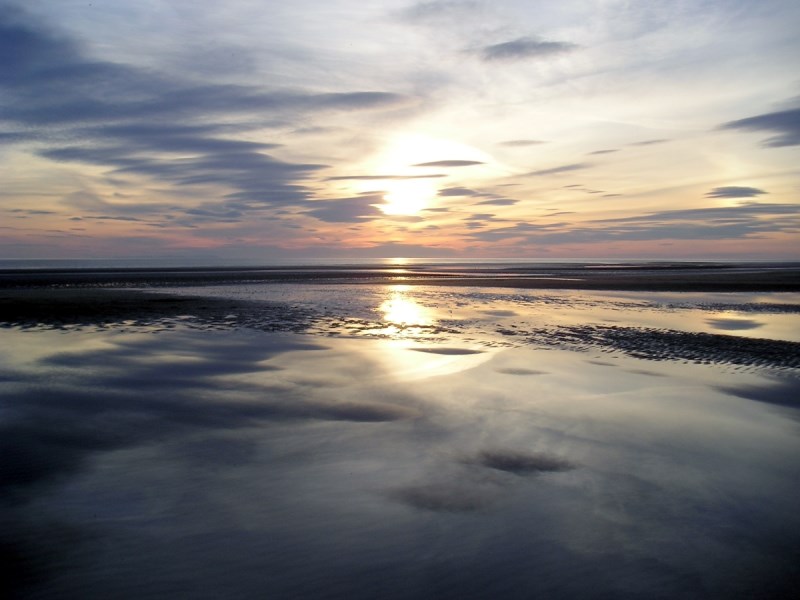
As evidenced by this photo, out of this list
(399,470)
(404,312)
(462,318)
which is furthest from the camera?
(404,312)

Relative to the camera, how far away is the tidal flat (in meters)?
5.52

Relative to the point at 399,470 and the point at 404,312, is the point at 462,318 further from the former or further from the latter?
the point at 399,470

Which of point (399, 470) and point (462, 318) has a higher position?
point (462, 318)

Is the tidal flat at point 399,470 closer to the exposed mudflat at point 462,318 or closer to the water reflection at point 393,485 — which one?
the water reflection at point 393,485

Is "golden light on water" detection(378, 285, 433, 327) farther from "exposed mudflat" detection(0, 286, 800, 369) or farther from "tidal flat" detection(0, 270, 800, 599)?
"tidal flat" detection(0, 270, 800, 599)

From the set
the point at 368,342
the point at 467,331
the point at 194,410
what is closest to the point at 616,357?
the point at 467,331

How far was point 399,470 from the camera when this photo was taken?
8.20m

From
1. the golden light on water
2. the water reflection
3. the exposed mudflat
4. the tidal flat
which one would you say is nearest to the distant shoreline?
the exposed mudflat

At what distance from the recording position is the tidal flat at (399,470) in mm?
5523

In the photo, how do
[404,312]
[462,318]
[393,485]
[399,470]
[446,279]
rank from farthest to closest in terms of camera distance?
[446,279], [404,312], [462,318], [399,470], [393,485]

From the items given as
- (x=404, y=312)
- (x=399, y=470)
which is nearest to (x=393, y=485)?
(x=399, y=470)

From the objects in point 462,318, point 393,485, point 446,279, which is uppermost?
point 446,279

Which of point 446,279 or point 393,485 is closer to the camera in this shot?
point 393,485

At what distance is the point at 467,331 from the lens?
2180 centimetres
